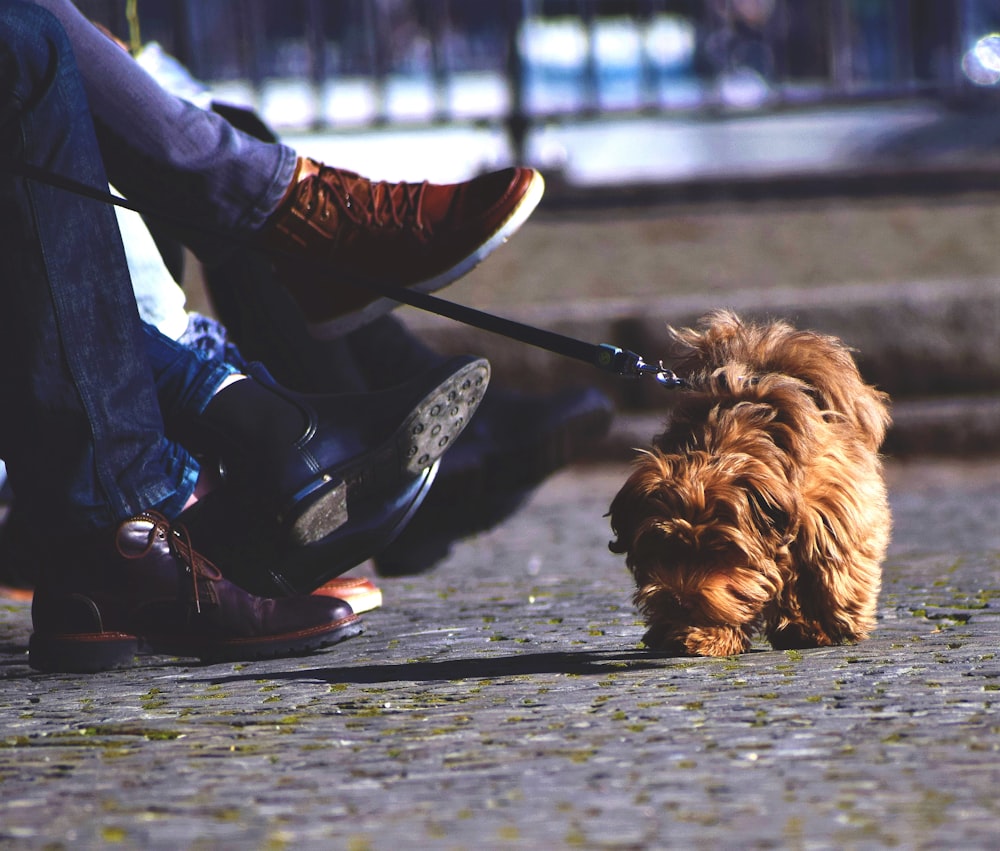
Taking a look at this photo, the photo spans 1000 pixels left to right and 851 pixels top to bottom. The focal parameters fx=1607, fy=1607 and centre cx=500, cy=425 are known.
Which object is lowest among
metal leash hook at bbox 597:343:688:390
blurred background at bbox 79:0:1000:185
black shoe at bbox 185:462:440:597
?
black shoe at bbox 185:462:440:597

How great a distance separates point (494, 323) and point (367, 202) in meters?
0.40

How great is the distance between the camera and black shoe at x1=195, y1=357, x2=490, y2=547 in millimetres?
3086

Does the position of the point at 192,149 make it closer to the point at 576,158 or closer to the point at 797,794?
the point at 797,794

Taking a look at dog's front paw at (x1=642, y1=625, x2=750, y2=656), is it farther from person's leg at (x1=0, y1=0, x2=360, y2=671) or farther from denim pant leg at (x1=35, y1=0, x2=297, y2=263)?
denim pant leg at (x1=35, y1=0, x2=297, y2=263)

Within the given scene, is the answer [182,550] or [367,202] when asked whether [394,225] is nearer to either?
[367,202]

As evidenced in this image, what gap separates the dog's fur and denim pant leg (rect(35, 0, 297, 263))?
3.13 ft

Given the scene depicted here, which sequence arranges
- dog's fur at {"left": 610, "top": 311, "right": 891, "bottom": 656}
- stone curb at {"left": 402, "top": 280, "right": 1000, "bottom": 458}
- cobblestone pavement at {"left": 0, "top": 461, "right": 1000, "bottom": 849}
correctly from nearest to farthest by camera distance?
cobblestone pavement at {"left": 0, "top": 461, "right": 1000, "bottom": 849}
dog's fur at {"left": 610, "top": 311, "right": 891, "bottom": 656}
stone curb at {"left": 402, "top": 280, "right": 1000, "bottom": 458}

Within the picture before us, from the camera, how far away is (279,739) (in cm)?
240

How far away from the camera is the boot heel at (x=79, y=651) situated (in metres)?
3.01

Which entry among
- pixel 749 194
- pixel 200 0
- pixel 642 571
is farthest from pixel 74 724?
pixel 200 0

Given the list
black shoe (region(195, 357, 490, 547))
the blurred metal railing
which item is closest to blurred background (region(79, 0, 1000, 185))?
the blurred metal railing

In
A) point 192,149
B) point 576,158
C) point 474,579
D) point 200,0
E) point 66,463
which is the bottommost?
point 474,579

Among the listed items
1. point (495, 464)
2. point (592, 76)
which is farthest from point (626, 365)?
point (592, 76)

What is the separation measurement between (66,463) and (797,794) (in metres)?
1.54
